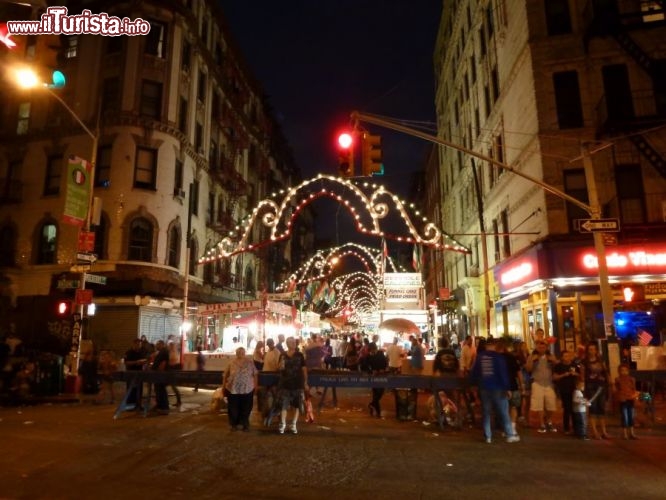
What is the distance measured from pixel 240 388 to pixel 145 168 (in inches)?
741

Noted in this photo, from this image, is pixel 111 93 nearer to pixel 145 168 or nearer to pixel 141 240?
pixel 145 168

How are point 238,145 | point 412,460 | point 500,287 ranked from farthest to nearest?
point 238,145 < point 500,287 < point 412,460

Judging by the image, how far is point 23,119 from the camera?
27.7 m

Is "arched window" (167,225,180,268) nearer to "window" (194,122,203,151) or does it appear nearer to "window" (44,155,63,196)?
"window" (194,122,203,151)

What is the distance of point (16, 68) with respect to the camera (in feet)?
33.0

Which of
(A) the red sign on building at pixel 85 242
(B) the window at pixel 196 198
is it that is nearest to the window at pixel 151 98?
(B) the window at pixel 196 198

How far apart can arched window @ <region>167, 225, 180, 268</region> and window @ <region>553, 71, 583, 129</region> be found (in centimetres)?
1922

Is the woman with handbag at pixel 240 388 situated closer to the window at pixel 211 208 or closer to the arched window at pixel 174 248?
the arched window at pixel 174 248

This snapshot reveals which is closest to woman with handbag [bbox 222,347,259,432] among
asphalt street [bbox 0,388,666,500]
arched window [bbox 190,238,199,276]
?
asphalt street [bbox 0,388,666,500]

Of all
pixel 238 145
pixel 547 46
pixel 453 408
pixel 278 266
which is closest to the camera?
pixel 453 408

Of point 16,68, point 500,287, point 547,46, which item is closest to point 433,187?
point 500,287

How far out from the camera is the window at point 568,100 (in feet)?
61.5

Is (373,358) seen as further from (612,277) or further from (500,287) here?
(500,287)

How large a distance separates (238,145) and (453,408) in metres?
29.6
